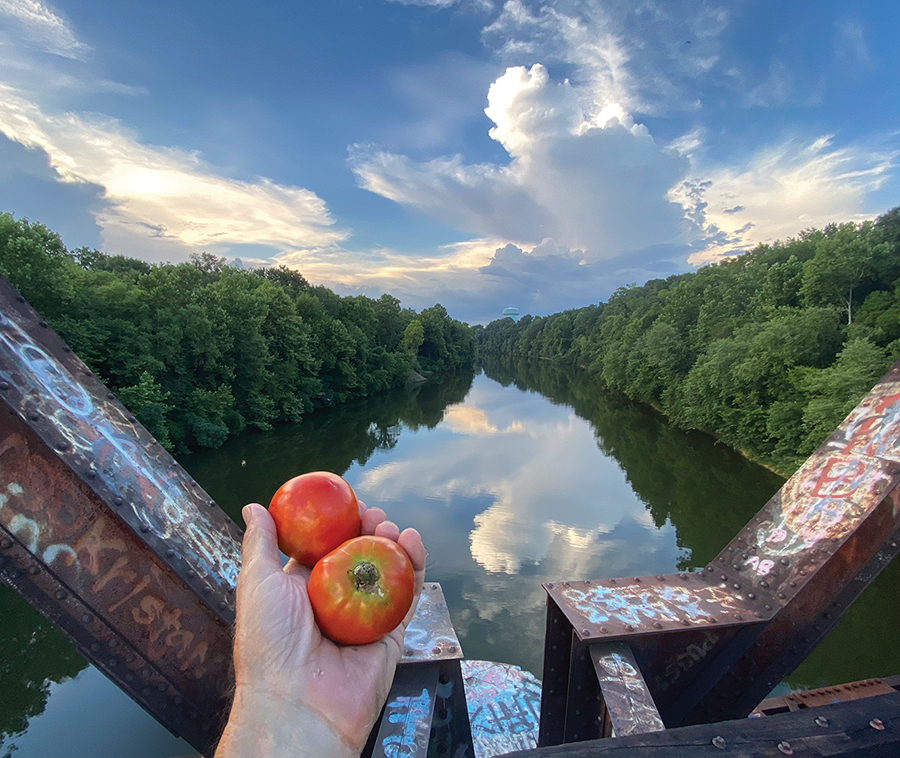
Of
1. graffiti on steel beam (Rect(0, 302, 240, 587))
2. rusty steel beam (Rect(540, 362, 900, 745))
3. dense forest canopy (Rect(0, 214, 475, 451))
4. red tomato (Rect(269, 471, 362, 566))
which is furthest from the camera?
dense forest canopy (Rect(0, 214, 475, 451))

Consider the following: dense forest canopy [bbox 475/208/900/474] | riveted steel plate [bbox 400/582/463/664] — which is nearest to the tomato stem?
→ riveted steel plate [bbox 400/582/463/664]

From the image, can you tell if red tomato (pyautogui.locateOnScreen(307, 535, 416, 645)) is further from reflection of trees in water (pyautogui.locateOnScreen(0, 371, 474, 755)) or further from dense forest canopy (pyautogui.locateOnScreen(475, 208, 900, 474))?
dense forest canopy (pyautogui.locateOnScreen(475, 208, 900, 474))

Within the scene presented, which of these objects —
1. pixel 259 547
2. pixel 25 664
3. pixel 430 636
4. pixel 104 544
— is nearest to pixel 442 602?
pixel 430 636

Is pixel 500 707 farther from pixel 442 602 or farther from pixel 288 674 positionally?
pixel 288 674

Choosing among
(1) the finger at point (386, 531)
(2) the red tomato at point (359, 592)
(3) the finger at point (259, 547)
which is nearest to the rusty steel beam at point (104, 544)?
(3) the finger at point (259, 547)

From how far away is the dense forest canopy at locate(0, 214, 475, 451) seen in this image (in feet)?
50.4

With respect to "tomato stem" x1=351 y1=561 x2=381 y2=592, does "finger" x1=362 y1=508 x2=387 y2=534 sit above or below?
above

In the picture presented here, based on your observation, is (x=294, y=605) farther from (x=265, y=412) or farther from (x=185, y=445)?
(x=265, y=412)

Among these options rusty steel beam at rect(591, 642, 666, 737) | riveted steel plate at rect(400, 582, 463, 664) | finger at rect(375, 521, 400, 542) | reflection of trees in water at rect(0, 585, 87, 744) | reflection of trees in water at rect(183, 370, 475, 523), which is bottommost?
reflection of trees in water at rect(0, 585, 87, 744)

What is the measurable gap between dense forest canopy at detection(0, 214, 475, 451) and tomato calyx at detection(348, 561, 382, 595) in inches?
673

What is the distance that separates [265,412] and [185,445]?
17.0ft

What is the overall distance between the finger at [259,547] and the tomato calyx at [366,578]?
0.24m

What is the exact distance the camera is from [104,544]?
4.71ft

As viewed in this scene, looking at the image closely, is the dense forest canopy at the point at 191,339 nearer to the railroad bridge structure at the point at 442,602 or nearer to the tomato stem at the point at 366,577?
the railroad bridge structure at the point at 442,602
